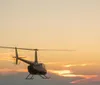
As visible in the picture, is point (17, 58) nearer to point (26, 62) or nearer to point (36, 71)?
point (26, 62)

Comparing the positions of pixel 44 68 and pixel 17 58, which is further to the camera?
pixel 17 58

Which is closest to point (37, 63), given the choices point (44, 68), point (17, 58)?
point (44, 68)

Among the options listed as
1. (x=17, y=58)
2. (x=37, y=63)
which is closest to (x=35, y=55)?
(x=37, y=63)

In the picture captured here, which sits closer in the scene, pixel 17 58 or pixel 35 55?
pixel 35 55

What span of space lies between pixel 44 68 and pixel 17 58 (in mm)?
15670

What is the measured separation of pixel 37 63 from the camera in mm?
123500

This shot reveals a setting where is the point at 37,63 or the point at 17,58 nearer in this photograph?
the point at 37,63

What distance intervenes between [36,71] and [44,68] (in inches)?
167

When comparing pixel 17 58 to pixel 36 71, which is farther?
pixel 17 58

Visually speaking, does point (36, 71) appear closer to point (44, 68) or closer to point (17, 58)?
point (44, 68)

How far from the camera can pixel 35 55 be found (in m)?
122

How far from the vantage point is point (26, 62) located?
127 meters

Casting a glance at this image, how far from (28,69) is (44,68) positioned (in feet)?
22.5

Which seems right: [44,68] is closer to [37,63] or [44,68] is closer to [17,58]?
[37,63]
